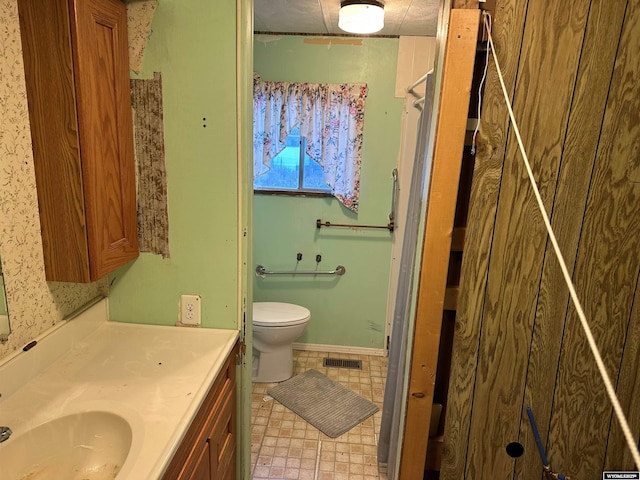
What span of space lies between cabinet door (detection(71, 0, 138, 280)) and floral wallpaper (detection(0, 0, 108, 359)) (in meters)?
0.16

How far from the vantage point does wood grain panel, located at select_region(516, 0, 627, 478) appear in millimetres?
1145

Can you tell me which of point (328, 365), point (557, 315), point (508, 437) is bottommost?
point (328, 365)

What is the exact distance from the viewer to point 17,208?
1.15m

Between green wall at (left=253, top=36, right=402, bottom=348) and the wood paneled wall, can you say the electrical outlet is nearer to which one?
the wood paneled wall

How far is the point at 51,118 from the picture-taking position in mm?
1147

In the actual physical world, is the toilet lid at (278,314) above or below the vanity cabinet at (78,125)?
below

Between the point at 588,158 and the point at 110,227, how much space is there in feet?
4.75

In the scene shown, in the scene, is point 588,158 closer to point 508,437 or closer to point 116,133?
point 508,437

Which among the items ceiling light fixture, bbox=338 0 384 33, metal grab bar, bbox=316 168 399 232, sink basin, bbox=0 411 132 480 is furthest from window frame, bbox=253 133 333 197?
sink basin, bbox=0 411 132 480

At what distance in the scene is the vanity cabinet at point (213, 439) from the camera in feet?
3.56

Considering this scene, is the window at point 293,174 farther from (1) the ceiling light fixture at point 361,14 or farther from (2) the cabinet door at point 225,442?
(2) the cabinet door at point 225,442

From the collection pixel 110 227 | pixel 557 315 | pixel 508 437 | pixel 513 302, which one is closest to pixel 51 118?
pixel 110 227

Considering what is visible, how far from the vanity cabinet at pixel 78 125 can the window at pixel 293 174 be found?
1.71 meters

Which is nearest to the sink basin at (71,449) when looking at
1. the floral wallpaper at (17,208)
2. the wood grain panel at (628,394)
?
the floral wallpaper at (17,208)
